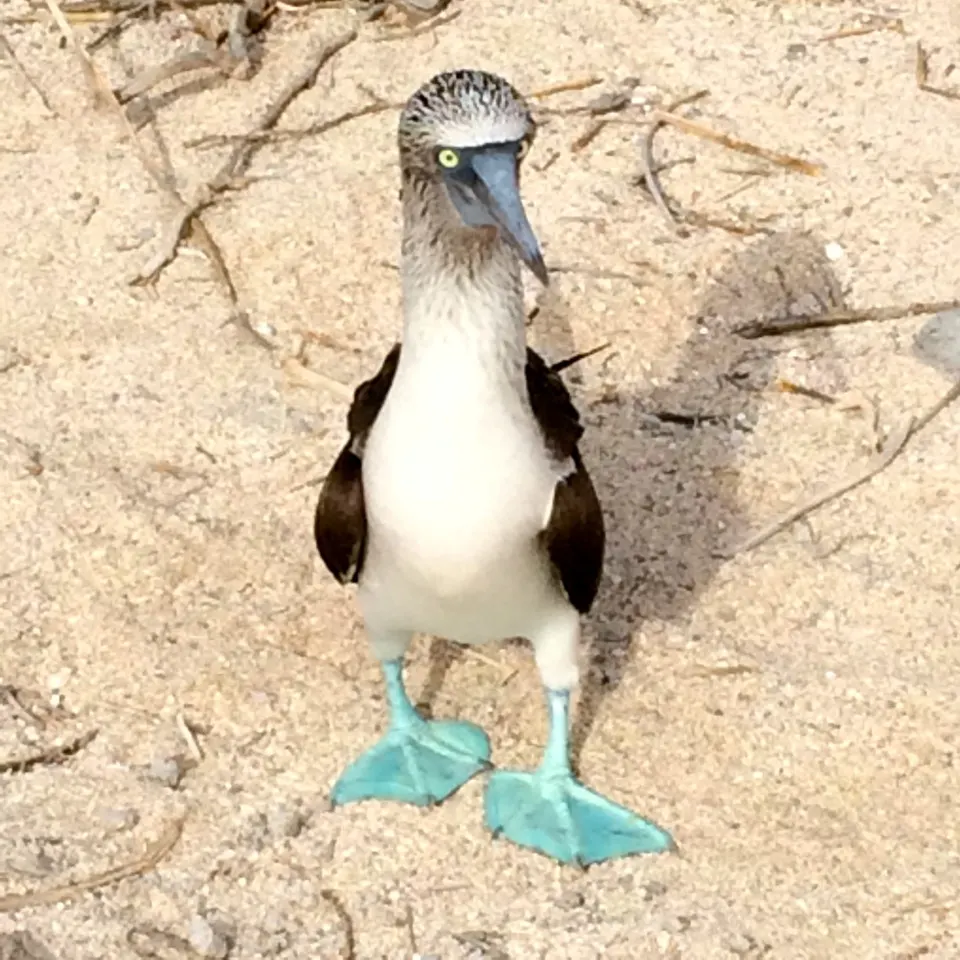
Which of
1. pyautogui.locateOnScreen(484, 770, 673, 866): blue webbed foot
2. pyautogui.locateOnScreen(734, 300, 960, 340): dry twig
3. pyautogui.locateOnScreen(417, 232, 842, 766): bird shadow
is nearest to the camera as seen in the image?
pyautogui.locateOnScreen(484, 770, 673, 866): blue webbed foot

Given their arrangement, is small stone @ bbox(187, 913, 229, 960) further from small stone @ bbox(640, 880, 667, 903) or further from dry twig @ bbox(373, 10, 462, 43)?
dry twig @ bbox(373, 10, 462, 43)

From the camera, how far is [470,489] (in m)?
2.75

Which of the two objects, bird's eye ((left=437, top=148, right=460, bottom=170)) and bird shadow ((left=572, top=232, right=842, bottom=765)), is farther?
bird shadow ((left=572, top=232, right=842, bottom=765))

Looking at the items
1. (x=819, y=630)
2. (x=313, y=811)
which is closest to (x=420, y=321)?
(x=313, y=811)

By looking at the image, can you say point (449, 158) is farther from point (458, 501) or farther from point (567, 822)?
point (567, 822)

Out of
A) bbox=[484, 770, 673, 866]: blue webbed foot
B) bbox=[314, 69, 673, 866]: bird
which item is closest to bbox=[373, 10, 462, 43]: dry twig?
bbox=[314, 69, 673, 866]: bird

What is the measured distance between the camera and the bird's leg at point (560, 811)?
3090 mm

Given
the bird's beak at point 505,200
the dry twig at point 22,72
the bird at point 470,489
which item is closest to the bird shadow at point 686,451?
the bird at point 470,489

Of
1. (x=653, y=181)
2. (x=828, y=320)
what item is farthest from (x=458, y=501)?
(x=653, y=181)

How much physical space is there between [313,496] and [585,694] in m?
0.72

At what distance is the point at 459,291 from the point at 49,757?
3.78 feet

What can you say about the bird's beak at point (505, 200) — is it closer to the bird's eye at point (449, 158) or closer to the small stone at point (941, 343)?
the bird's eye at point (449, 158)

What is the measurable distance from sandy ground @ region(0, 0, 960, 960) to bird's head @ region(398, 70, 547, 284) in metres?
1.06

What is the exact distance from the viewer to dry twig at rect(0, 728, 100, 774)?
3.22m
